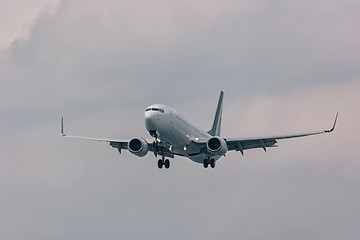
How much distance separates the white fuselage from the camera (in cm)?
7719

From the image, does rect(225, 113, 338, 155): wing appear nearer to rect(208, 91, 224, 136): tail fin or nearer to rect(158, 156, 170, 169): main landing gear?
rect(158, 156, 170, 169): main landing gear

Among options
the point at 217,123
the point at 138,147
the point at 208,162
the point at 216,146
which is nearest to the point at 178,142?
the point at 216,146

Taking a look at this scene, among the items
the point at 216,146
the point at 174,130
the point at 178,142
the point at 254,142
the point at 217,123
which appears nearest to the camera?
the point at 174,130

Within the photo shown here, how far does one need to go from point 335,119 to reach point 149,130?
52.4ft

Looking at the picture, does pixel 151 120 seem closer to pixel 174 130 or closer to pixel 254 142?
pixel 174 130

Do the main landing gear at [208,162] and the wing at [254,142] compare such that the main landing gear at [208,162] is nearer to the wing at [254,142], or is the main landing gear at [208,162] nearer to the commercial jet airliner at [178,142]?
the commercial jet airliner at [178,142]

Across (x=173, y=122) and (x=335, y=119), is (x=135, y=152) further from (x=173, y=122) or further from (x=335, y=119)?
(x=335, y=119)

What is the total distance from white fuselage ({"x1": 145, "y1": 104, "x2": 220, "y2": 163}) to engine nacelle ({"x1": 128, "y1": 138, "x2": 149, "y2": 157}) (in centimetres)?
271

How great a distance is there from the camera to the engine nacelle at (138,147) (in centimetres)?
8369

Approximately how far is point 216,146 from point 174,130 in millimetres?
5540

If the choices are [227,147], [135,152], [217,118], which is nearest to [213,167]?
[227,147]

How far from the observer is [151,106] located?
257ft

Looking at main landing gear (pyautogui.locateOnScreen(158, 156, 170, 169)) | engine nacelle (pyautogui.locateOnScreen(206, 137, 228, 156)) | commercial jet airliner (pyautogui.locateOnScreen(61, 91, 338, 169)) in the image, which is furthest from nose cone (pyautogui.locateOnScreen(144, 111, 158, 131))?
main landing gear (pyautogui.locateOnScreen(158, 156, 170, 169))

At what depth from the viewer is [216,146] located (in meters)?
82.8
